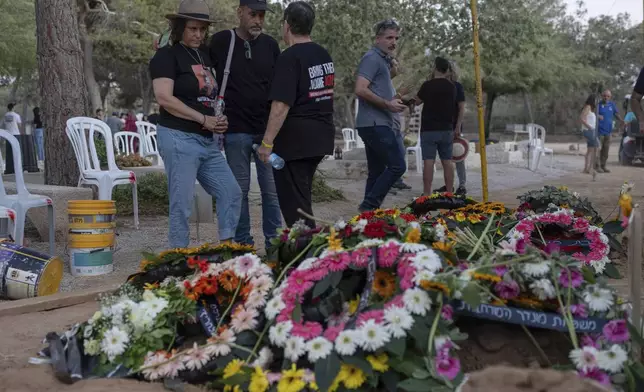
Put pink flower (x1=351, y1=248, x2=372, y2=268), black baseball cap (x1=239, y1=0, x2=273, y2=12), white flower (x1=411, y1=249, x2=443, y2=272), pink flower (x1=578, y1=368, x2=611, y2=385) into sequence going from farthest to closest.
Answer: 1. black baseball cap (x1=239, y1=0, x2=273, y2=12)
2. pink flower (x1=351, y1=248, x2=372, y2=268)
3. white flower (x1=411, y1=249, x2=443, y2=272)
4. pink flower (x1=578, y1=368, x2=611, y2=385)

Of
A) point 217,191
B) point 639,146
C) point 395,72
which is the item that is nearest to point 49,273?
point 217,191

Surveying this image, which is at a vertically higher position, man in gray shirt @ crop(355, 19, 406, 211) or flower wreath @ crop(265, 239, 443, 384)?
man in gray shirt @ crop(355, 19, 406, 211)

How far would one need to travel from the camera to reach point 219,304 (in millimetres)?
3906

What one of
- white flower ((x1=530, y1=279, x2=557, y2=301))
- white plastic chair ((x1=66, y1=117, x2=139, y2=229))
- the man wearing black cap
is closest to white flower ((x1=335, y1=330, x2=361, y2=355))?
white flower ((x1=530, y1=279, x2=557, y2=301))

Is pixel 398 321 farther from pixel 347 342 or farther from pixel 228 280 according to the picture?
pixel 228 280

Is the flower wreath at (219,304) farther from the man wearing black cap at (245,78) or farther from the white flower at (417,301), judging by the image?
the man wearing black cap at (245,78)

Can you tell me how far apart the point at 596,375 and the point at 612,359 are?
0.28ft

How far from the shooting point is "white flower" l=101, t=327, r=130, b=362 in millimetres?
3547

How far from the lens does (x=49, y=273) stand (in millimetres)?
5383

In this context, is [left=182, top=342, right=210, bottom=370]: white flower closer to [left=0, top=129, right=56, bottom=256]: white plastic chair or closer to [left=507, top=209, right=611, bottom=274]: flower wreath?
[left=507, top=209, right=611, bottom=274]: flower wreath

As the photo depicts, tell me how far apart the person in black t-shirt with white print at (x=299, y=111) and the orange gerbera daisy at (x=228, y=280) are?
1424 millimetres

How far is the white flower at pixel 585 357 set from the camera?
3059 millimetres

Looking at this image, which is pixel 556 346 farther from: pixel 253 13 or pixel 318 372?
pixel 253 13

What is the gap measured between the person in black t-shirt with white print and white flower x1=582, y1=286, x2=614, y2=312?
228 cm
